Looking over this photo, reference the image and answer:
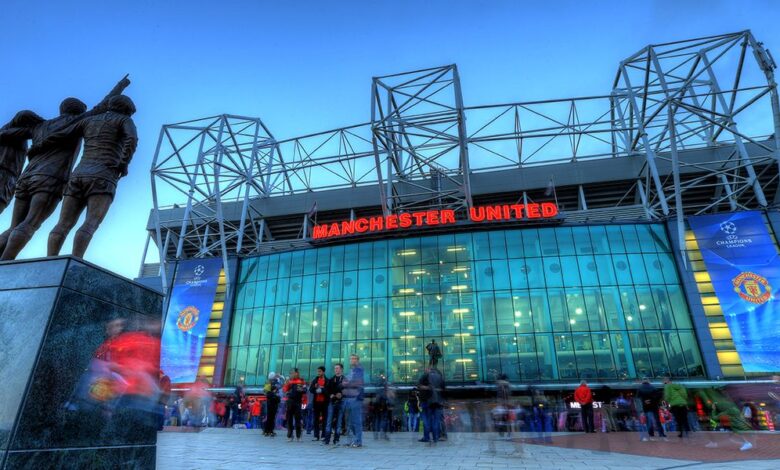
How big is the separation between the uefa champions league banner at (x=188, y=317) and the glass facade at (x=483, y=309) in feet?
7.65

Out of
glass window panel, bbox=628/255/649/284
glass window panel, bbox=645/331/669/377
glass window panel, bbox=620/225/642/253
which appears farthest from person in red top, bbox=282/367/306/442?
glass window panel, bbox=620/225/642/253

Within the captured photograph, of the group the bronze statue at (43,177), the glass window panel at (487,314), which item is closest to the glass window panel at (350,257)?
the glass window panel at (487,314)

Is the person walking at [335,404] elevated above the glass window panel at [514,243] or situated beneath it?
situated beneath

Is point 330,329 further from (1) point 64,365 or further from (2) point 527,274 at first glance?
(1) point 64,365

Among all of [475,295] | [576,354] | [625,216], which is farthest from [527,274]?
[625,216]

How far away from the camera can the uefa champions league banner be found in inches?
1119

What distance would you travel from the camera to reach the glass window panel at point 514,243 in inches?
1086

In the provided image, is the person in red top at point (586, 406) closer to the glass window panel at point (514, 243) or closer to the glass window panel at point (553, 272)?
the glass window panel at point (553, 272)

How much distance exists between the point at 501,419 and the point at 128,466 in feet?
27.9

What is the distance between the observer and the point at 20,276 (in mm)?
4031

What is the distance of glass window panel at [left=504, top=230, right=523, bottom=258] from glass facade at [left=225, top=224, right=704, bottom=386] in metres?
0.07

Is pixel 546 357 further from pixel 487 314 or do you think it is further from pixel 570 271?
pixel 570 271

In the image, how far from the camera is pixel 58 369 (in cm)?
365

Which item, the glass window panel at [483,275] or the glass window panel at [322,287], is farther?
the glass window panel at [322,287]
